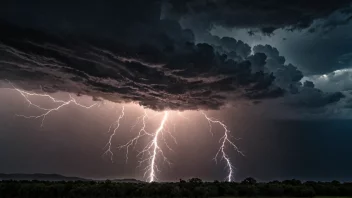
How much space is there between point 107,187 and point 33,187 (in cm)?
1342

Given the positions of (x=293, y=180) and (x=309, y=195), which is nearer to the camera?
(x=309, y=195)

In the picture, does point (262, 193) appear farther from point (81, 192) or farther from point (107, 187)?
point (81, 192)

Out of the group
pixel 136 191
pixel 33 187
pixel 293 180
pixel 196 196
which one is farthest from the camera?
pixel 293 180

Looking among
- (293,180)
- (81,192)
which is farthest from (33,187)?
(293,180)

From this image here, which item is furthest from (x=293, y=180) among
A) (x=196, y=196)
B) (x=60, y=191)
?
(x=60, y=191)

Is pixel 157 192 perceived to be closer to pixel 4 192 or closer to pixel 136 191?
pixel 136 191

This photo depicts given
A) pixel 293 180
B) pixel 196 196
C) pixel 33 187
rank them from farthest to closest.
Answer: pixel 293 180
pixel 33 187
pixel 196 196

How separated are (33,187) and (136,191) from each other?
17.9m

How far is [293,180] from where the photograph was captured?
2923 inches

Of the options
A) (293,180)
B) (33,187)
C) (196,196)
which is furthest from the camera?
(293,180)

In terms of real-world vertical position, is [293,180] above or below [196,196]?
above

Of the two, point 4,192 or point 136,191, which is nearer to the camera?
point 136,191

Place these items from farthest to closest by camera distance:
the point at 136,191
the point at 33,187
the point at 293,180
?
the point at 293,180
the point at 33,187
the point at 136,191

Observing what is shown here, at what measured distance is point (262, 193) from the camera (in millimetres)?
57781
